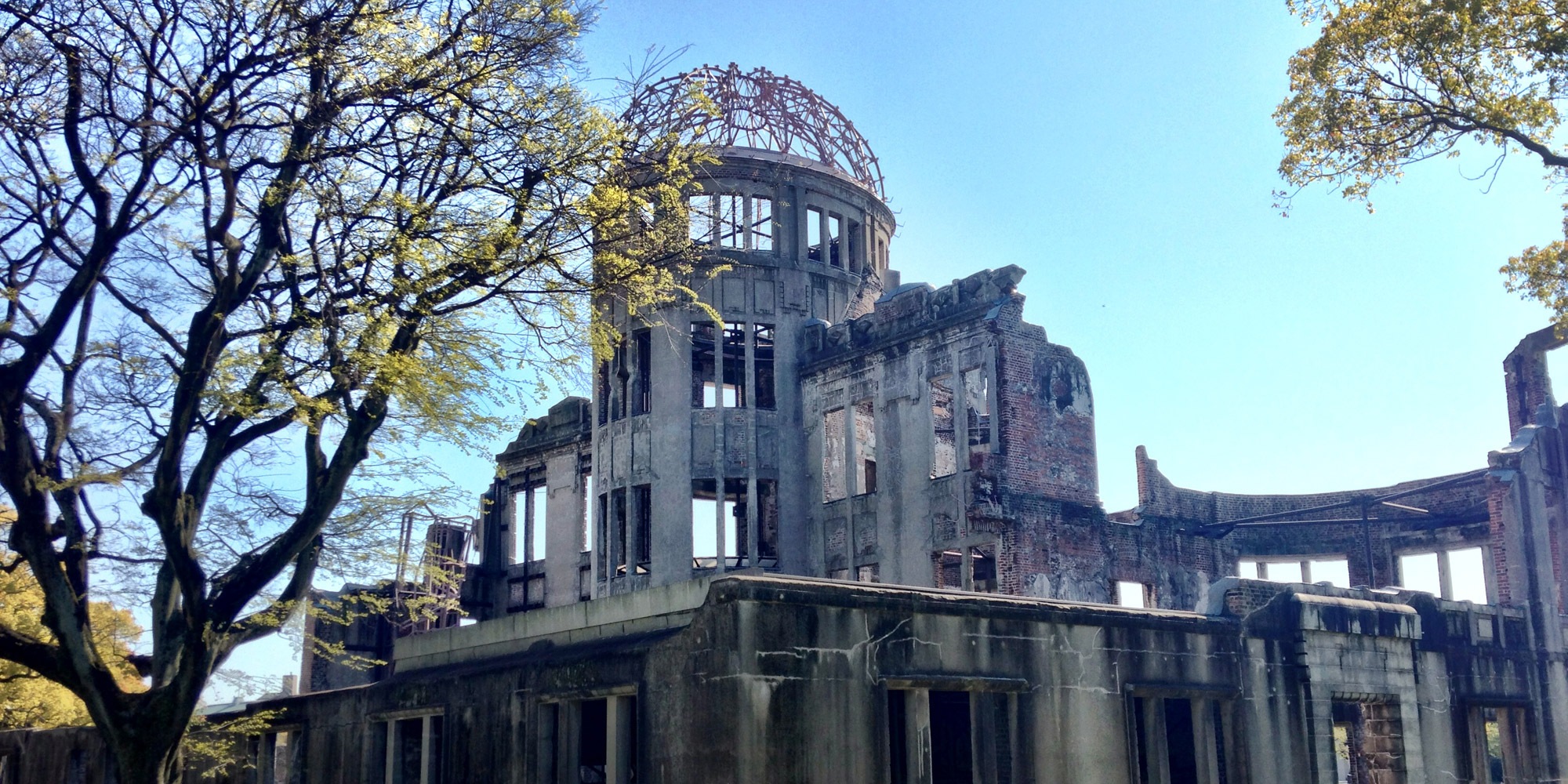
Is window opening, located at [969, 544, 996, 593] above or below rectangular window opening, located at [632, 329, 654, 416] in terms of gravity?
below

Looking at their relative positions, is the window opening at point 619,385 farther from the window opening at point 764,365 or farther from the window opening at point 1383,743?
the window opening at point 1383,743

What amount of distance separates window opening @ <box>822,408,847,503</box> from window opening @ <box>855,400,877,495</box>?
356 millimetres

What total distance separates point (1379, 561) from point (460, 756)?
20808mm

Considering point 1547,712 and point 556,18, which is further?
point 1547,712

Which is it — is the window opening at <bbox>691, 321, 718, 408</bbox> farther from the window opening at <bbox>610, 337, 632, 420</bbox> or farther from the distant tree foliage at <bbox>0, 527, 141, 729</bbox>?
the distant tree foliage at <bbox>0, 527, 141, 729</bbox>

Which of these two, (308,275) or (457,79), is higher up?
(457,79)

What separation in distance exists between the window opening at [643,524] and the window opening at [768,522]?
2215mm

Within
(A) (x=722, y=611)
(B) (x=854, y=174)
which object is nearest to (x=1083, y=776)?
(A) (x=722, y=611)

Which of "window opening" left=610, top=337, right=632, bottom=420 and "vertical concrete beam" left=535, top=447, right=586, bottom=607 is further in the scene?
"vertical concrete beam" left=535, top=447, right=586, bottom=607

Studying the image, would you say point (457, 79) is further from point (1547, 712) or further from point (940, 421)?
point (1547, 712)

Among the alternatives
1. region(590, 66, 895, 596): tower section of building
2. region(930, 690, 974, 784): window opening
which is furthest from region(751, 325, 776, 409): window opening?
region(930, 690, 974, 784): window opening

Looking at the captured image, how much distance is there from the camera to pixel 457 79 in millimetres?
14477

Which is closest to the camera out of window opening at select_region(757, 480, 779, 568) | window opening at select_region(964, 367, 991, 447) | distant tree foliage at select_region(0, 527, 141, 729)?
distant tree foliage at select_region(0, 527, 141, 729)

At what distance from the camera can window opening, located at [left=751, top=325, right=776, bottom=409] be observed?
29.2 m
